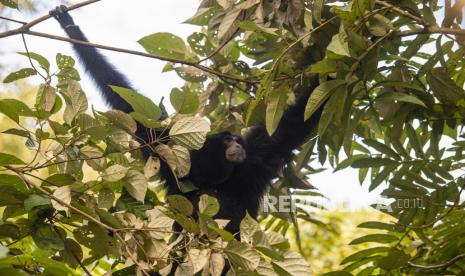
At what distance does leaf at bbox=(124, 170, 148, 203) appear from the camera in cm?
275

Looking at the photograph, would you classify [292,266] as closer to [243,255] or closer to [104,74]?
[243,255]

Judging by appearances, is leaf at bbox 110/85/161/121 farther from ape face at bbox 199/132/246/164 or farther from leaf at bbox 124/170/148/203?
ape face at bbox 199/132/246/164

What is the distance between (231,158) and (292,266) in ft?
8.18

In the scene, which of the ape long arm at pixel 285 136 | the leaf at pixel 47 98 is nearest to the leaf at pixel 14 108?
the leaf at pixel 47 98

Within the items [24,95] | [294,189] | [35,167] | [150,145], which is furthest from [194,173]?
[24,95]

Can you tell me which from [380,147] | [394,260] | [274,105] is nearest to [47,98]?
[274,105]

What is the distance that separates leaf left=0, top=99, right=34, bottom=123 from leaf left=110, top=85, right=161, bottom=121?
404mm

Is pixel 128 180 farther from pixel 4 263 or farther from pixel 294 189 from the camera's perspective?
pixel 294 189

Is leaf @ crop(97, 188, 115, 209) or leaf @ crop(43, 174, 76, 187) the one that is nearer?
leaf @ crop(43, 174, 76, 187)

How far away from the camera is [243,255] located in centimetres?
234

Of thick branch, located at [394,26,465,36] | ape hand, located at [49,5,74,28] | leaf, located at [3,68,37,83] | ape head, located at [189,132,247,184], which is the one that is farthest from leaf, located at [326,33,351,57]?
ape head, located at [189,132,247,184]

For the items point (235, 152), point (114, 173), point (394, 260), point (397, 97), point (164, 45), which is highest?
point (164, 45)

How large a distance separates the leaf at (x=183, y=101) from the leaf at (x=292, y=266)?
0.88 metres

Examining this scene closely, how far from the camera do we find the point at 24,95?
13.9 meters
